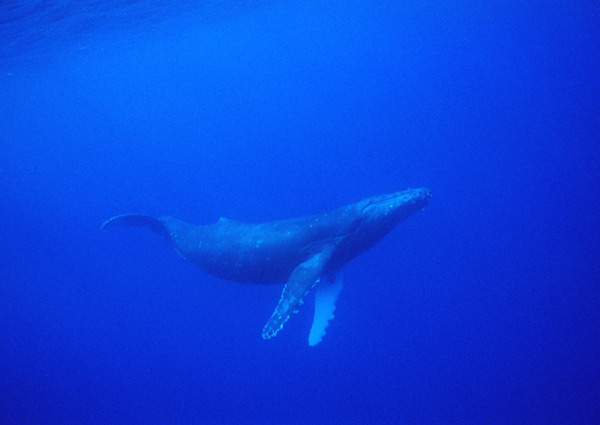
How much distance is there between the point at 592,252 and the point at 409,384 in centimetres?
1103

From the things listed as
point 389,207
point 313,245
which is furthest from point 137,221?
point 389,207

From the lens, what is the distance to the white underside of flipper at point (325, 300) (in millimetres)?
10342

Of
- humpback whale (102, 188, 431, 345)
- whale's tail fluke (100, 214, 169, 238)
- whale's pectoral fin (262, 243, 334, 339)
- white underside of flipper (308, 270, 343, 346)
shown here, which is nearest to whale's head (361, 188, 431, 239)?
humpback whale (102, 188, 431, 345)

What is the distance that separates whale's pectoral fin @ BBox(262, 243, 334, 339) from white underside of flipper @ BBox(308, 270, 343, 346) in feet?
4.58

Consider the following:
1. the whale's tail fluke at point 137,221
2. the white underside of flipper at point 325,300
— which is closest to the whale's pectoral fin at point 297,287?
the white underside of flipper at point 325,300

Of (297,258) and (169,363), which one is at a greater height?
A: (169,363)

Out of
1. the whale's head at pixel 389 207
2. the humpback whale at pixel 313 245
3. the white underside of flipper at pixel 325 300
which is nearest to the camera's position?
the humpback whale at pixel 313 245

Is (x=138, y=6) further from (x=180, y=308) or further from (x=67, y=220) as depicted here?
(x=67, y=220)

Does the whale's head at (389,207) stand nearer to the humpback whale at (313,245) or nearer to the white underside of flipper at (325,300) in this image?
the humpback whale at (313,245)

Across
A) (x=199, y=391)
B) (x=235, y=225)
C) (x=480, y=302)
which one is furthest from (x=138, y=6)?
(x=480, y=302)

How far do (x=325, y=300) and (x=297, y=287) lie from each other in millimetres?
1821

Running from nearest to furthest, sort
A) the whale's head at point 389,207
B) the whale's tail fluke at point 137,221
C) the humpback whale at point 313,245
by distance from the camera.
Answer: the humpback whale at point 313,245, the whale's head at point 389,207, the whale's tail fluke at point 137,221

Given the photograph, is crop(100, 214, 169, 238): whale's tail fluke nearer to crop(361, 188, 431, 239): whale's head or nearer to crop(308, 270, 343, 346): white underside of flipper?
crop(308, 270, 343, 346): white underside of flipper

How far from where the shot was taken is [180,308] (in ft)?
66.6
